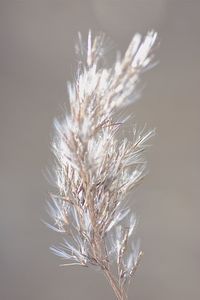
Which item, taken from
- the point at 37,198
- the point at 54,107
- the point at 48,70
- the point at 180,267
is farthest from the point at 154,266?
the point at 48,70

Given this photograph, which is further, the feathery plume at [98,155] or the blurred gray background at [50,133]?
the blurred gray background at [50,133]

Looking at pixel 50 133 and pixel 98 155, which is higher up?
pixel 50 133

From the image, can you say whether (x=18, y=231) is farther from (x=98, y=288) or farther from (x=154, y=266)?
(x=154, y=266)

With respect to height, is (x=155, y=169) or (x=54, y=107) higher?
(x=54, y=107)

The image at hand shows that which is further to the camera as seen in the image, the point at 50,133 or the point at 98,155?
the point at 50,133
